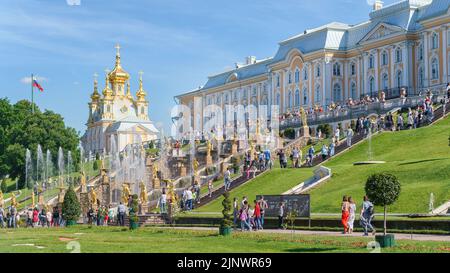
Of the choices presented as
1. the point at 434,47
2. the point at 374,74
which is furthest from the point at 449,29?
the point at 374,74

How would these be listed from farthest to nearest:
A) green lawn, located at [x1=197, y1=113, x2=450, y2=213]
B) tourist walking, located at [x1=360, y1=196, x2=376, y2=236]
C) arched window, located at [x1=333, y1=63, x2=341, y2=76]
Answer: arched window, located at [x1=333, y1=63, x2=341, y2=76]
green lawn, located at [x1=197, y1=113, x2=450, y2=213]
tourist walking, located at [x1=360, y1=196, x2=376, y2=236]

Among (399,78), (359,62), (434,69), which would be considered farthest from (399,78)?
(359,62)

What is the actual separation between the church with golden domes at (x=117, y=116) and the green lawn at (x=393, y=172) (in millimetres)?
68680

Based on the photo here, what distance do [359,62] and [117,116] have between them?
149 ft

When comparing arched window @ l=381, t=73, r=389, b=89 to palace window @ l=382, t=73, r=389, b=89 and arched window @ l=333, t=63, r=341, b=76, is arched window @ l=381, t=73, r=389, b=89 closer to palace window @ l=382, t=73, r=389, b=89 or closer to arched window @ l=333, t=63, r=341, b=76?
palace window @ l=382, t=73, r=389, b=89

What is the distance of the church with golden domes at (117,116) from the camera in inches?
4382

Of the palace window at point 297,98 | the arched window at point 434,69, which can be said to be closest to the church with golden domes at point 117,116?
the palace window at point 297,98

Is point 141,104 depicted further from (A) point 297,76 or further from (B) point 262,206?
(B) point 262,206

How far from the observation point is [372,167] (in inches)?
1438

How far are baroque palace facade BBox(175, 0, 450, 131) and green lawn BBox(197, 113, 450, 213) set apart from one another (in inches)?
1046

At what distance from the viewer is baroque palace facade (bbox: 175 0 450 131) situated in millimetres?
71750

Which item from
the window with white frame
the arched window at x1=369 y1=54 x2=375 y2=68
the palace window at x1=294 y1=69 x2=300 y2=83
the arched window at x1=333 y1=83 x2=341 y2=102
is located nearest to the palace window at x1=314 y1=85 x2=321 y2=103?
the arched window at x1=333 y1=83 x2=341 y2=102

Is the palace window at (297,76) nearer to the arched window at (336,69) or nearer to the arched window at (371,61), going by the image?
the arched window at (336,69)
